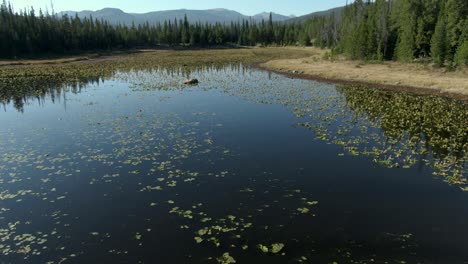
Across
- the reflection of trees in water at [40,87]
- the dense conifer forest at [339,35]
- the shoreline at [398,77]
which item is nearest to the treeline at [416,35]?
the dense conifer forest at [339,35]

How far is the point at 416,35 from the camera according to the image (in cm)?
6606

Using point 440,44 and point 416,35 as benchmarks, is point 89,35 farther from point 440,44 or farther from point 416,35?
point 440,44

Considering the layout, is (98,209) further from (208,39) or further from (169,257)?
(208,39)

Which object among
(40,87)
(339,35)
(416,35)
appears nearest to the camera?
(40,87)

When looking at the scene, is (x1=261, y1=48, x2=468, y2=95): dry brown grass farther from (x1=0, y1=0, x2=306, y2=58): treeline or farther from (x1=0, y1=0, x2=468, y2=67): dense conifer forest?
(x1=0, y1=0, x2=306, y2=58): treeline

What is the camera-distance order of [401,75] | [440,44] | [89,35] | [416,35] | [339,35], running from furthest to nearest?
[89,35] < [339,35] < [416,35] < [440,44] < [401,75]

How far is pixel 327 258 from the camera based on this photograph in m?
11.8

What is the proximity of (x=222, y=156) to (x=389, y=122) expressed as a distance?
16739mm

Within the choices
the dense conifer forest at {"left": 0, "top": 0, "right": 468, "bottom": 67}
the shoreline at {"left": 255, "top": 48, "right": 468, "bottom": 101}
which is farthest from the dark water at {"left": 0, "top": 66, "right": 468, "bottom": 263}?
the dense conifer forest at {"left": 0, "top": 0, "right": 468, "bottom": 67}

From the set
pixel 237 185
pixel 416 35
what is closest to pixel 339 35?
pixel 416 35

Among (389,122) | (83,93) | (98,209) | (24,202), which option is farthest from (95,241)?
(83,93)

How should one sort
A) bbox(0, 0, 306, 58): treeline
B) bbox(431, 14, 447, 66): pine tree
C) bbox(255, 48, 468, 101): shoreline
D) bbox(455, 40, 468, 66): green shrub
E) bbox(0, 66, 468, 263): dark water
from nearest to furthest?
bbox(0, 66, 468, 263): dark water → bbox(255, 48, 468, 101): shoreline → bbox(455, 40, 468, 66): green shrub → bbox(431, 14, 447, 66): pine tree → bbox(0, 0, 306, 58): treeline

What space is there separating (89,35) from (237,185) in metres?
137

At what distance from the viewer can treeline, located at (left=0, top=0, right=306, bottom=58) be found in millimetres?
107562
